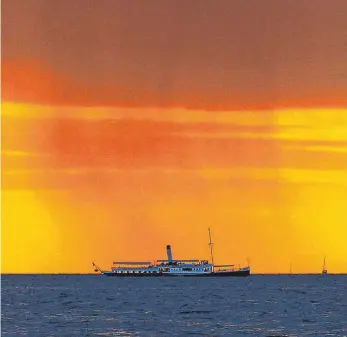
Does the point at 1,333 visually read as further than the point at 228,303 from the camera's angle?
No

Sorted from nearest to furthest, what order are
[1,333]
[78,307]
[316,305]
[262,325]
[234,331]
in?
[1,333] → [234,331] → [262,325] → [78,307] → [316,305]

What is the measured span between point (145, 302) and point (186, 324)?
53138 millimetres

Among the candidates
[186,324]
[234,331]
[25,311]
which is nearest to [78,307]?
[25,311]

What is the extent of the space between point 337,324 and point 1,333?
35.8m

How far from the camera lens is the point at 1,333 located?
94375mm

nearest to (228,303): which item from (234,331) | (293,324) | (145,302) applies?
(145,302)

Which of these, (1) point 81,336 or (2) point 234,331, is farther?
(2) point 234,331

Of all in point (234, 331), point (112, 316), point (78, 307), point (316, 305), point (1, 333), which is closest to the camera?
point (1, 333)

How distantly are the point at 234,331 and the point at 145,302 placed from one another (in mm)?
62149

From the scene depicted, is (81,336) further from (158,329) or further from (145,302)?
(145,302)

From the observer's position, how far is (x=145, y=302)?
16212cm

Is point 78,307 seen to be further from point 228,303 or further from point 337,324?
point 337,324

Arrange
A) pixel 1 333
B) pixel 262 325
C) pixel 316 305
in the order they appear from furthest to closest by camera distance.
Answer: pixel 316 305 < pixel 262 325 < pixel 1 333

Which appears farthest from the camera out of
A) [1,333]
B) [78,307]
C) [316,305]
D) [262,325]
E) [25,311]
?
[316,305]
